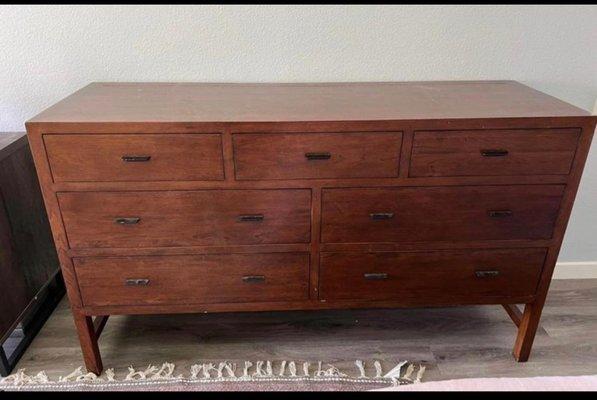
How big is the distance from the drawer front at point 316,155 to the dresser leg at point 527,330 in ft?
2.54

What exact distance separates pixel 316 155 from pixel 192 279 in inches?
23.0

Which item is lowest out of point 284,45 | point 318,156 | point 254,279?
point 254,279

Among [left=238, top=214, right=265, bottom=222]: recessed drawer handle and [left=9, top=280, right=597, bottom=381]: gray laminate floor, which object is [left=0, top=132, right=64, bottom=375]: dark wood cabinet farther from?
[left=238, top=214, right=265, bottom=222]: recessed drawer handle

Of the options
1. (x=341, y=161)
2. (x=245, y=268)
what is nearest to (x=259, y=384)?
(x=245, y=268)

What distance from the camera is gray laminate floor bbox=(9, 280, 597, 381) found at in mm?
1577

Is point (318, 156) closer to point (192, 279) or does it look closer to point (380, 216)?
point (380, 216)

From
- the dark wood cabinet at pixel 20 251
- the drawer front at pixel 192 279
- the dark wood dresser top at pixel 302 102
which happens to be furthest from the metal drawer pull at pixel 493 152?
the dark wood cabinet at pixel 20 251

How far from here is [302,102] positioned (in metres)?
1.37

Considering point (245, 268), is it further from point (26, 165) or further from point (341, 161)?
point (26, 165)

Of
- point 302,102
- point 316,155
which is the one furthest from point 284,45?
point 316,155

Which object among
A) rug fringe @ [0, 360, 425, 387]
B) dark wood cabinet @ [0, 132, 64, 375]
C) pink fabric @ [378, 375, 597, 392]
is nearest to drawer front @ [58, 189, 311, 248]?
dark wood cabinet @ [0, 132, 64, 375]

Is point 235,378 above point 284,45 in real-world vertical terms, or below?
below

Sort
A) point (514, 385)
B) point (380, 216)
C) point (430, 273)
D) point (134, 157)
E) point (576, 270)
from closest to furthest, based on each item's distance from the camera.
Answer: point (514, 385)
point (134, 157)
point (380, 216)
point (430, 273)
point (576, 270)

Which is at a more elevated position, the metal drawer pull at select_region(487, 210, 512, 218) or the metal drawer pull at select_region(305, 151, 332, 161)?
the metal drawer pull at select_region(305, 151, 332, 161)
